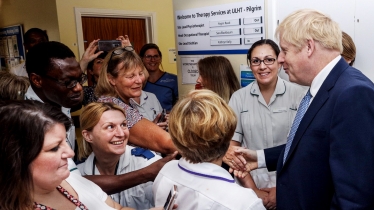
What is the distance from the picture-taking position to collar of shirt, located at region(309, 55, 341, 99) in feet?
3.83

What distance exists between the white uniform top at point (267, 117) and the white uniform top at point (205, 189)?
0.89 meters

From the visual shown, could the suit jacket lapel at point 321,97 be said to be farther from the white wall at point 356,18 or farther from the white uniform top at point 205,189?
the white wall at point 356,18

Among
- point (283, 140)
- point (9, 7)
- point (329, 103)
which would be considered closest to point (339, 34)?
point (329, 103)

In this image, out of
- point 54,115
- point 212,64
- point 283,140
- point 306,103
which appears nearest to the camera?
point 54,115

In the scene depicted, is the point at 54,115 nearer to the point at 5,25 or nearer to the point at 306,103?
the point at 306,103

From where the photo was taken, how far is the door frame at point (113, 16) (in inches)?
168

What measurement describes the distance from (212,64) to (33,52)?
50.2 inches

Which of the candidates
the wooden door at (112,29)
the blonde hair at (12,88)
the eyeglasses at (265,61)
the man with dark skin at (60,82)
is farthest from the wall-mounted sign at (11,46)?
the eyeglasses at (265,61)

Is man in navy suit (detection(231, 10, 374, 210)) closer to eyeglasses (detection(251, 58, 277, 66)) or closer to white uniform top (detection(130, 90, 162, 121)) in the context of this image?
eyeglasses (detection(251, 58, 277, 66))

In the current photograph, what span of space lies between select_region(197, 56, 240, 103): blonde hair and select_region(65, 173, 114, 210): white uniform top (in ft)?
4.53

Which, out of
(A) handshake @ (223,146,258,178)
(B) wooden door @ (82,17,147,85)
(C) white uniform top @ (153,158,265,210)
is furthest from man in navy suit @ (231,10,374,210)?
(B) wooden door @ (82,17,147,85)

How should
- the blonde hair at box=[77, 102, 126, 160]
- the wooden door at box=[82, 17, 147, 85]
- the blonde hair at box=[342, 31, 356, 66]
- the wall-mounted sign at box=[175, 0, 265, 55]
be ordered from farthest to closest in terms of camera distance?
the wooden door at box=[82, 17, 147, 85] → the wall-mounted sign at box=[175, 0, 265, 55] → the blonde hair at box=[342, 31, 356, 66] → the blonde hair at box=[77, 102, 126, 160]

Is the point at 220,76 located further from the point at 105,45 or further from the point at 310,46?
the point at 310,46

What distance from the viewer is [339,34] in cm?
117
